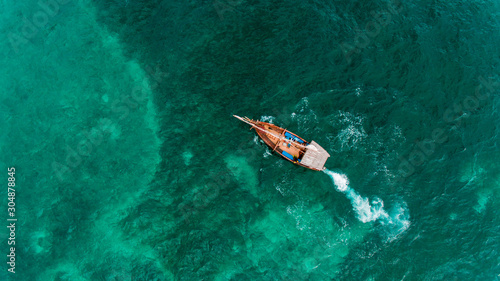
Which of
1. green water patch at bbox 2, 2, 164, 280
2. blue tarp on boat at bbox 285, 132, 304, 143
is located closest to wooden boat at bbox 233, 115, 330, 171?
blue tarp on boat at bbox 285, 132, 304, 143

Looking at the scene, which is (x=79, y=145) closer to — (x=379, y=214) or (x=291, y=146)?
(x=291, y=146)

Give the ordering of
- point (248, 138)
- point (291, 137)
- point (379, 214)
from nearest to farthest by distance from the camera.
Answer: point (379, 214)
point (291, 137)
point (248, 138)

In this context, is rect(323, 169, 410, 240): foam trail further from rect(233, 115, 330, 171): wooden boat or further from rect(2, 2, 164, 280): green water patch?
rect(2, 2, 164, 280): green water patch

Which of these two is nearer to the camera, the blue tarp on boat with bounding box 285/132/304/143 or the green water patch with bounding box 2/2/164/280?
the green water patch with bounding box 2/2/164/280

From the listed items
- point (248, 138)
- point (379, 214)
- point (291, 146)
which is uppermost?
point (248, 138)

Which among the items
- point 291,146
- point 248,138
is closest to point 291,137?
point 291,146

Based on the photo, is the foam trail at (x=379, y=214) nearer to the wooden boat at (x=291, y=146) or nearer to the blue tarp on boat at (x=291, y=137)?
the wooden boat at (x=291, y=146)
